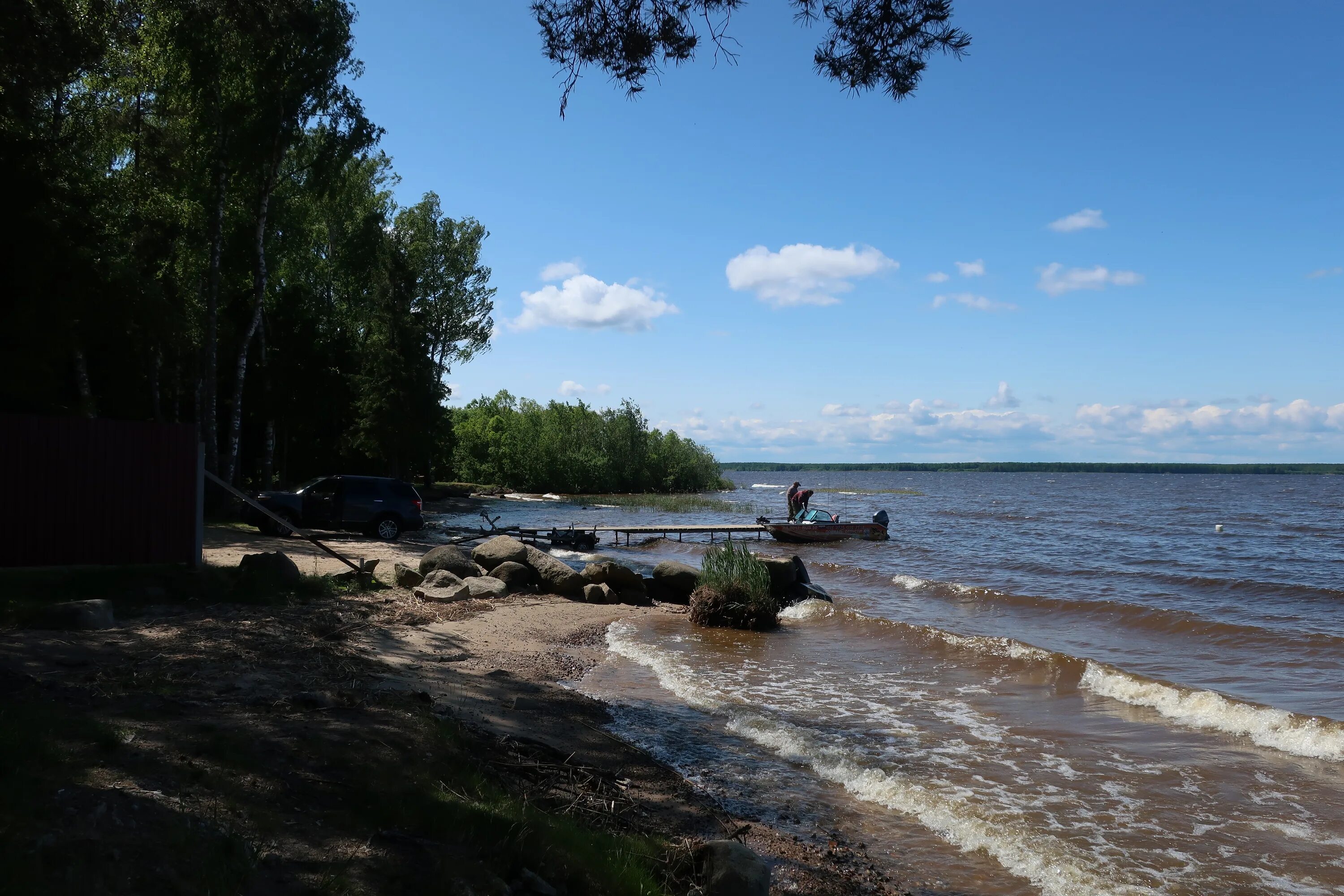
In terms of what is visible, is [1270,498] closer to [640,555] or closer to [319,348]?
[640,555]

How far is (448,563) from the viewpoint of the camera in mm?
16609

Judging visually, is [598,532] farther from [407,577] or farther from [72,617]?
[72,617]

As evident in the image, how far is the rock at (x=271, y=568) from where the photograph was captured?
1238cm

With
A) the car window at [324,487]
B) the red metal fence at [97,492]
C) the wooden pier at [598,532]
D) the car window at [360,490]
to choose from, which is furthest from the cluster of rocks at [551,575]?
the wooden pier at [598,532]

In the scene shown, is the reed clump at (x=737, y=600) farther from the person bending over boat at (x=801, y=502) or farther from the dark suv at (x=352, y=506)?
the person bending over boat at (x=801, y=502)

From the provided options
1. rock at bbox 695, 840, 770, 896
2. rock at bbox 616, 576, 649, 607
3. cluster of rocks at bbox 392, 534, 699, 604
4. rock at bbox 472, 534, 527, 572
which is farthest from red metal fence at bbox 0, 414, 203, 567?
rock at bbox 695, 840, 770, 896

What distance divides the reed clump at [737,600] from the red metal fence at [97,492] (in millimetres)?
8303

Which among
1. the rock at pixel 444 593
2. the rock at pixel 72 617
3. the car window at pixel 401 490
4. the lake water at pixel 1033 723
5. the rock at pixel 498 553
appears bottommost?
the lake water at pixel 1033 723

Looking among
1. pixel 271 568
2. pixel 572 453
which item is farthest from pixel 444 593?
pixel 572 453

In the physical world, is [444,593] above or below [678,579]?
above

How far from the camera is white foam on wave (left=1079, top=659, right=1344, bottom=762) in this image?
921 centimetres

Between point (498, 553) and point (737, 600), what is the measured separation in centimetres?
545

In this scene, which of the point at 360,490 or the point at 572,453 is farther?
the point at 572,453

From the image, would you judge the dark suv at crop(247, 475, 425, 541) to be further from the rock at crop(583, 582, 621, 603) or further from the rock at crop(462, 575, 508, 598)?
the rock at crop(583, 582, 621, 603)
